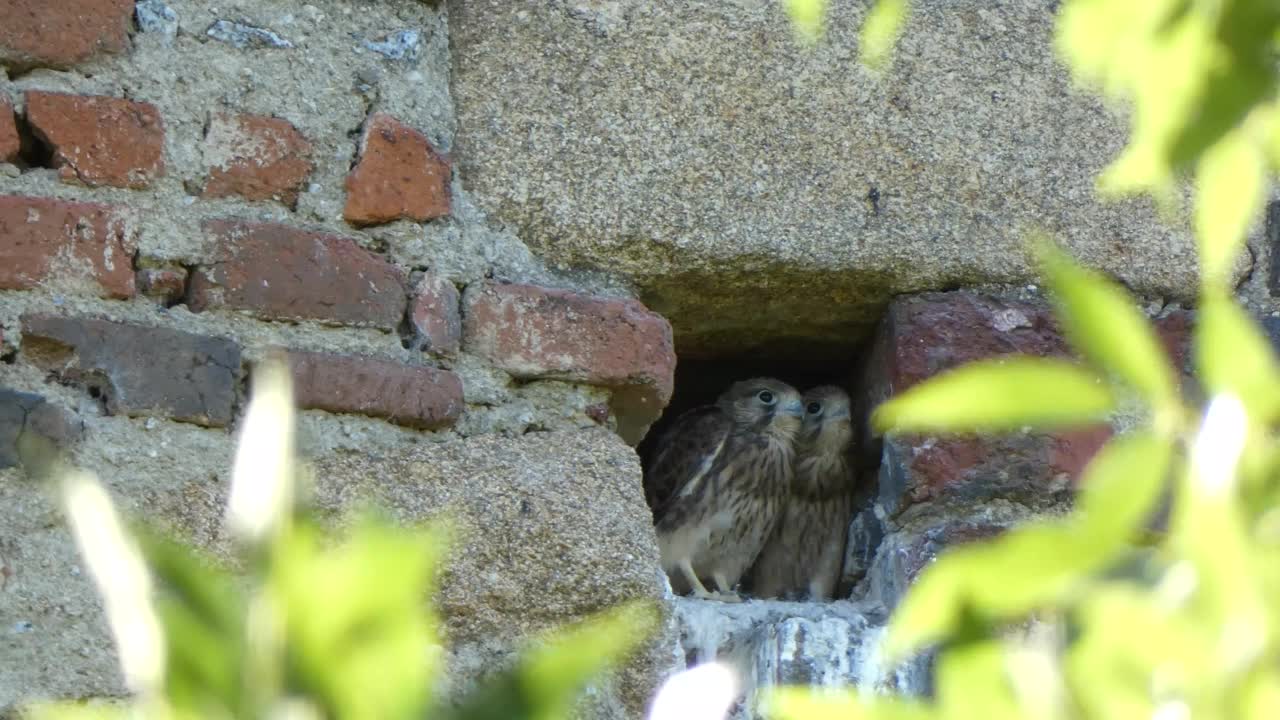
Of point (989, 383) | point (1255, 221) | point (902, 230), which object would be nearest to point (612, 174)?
point (902, 230)

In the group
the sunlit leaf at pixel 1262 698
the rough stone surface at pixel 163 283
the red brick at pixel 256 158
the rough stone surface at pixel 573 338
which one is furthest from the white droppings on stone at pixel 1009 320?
the sunlit leaf at pixel 1262 698

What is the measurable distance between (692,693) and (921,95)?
1.67 meters

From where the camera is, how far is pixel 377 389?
1854 mm

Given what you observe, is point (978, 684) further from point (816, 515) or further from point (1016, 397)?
point (816, 515)

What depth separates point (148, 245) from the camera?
1830 millimetres

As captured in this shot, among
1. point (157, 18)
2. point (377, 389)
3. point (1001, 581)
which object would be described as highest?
point (1001, 581)

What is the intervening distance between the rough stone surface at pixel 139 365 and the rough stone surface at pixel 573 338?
27cm

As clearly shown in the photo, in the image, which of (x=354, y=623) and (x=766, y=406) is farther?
(x=766, y=406)

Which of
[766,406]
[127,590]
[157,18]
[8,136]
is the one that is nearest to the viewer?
[127,590]

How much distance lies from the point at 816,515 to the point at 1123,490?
2215mm

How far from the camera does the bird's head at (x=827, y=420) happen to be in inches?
111

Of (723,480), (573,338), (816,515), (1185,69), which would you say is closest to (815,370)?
(816,515)

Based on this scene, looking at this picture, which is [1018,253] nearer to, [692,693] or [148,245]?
[148,245]

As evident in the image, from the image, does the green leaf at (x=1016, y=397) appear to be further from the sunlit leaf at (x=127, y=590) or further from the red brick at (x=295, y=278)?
the red brick at (x=295, y=278)
